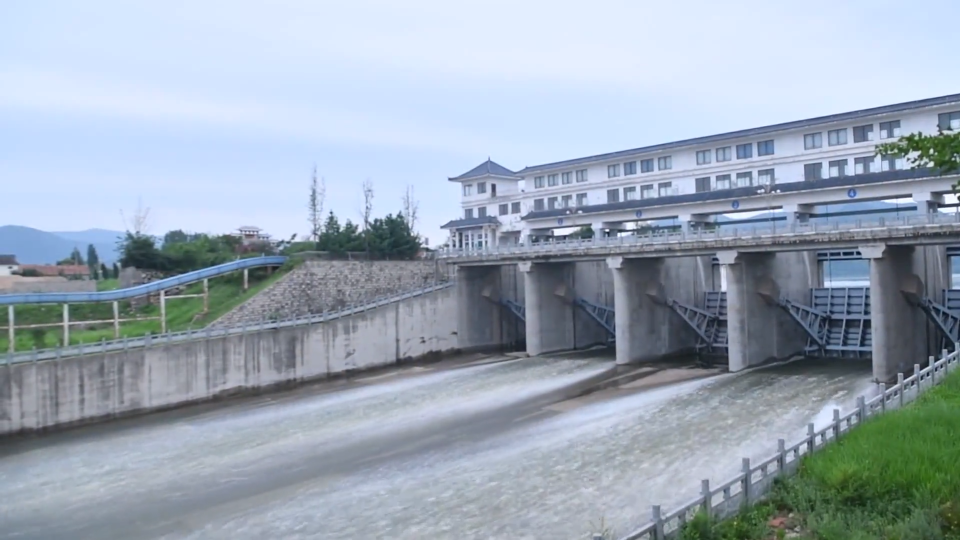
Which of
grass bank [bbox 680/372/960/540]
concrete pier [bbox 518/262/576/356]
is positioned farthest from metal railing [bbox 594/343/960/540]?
concrete pier [bbox 518/262/576/356]

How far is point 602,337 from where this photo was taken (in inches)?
1944

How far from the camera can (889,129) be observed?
39.8 m

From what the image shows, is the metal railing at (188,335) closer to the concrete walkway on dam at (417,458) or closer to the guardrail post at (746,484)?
the concrete walkway on dam at (417,458)

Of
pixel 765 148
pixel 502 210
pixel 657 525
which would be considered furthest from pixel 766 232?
pixel 502 210

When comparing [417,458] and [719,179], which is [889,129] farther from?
[417,458]

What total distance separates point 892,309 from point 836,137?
1514 cm

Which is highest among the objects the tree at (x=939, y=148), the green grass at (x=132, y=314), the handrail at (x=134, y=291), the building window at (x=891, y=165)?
the building window at (x=891, y=165)

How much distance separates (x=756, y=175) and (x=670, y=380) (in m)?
17.5

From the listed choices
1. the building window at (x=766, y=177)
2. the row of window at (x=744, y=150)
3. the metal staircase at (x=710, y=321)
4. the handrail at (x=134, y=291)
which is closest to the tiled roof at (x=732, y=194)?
the building window at (x=766, y=177)

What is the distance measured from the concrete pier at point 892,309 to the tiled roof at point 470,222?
3543 cm

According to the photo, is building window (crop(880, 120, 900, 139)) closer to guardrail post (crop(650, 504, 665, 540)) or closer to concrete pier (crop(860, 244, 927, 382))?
concrete pier (crop(860, 244, 927, 382))

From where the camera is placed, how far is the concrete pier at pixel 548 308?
147 feet

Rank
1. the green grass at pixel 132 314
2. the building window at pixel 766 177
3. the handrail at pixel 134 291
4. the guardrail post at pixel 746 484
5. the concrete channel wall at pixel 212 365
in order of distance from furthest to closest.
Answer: the building window at pixel 766 177, the green grass at pixel 132 314, the handrail at pixel 134 291, the concrete channel wall at pixel 212 365, the guardrail post at pixel 746 484

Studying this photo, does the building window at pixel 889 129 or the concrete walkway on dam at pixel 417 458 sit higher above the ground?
the building window at pixel 889 129
